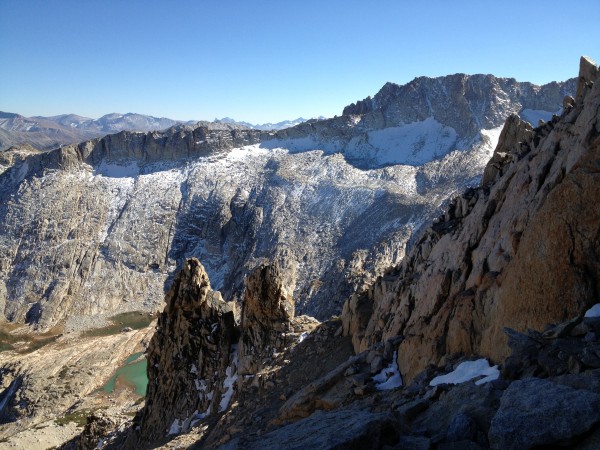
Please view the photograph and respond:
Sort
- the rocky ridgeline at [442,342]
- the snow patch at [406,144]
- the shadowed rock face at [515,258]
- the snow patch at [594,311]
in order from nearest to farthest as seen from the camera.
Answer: the rocky ridgeline at [442,342]
the snow patch at [594,311]
the shadowed rock face at [515,258]
the snow patch at [406,144]

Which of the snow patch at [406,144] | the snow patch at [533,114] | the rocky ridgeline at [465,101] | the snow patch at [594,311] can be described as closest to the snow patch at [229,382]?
the snow patch at [594,311]

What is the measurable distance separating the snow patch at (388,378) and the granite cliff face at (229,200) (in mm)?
73508

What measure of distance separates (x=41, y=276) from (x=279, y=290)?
107737 mm

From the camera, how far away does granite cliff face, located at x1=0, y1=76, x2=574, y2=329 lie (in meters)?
107

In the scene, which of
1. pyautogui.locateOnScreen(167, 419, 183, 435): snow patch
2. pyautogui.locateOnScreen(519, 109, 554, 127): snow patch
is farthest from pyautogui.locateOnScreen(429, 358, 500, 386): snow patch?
pyautogui.locateOnScreen(519, 109, 554, 127): snow patch

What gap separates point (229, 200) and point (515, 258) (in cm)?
12001

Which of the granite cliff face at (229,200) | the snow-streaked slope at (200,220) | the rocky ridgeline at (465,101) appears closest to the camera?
the snow-streaked slope at (200,220)

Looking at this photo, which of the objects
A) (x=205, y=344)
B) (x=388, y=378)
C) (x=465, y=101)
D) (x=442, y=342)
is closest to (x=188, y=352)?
(x=205, y=344)

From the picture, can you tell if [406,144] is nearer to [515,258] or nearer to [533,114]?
[533,114]

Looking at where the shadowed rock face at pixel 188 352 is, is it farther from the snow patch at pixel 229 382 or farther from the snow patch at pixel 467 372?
the snow patch at pixel 467 372

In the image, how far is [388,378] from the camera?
16797 millimetres

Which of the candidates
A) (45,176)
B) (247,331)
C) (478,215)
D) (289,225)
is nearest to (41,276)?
(45,176)

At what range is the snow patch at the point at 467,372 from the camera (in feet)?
36.8

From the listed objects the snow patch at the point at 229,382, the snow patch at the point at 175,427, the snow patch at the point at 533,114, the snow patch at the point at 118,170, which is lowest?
the snow patch at the point at 175,427
